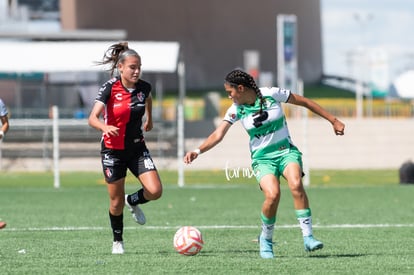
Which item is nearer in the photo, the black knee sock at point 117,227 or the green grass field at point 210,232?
the green grass field at point 210,232

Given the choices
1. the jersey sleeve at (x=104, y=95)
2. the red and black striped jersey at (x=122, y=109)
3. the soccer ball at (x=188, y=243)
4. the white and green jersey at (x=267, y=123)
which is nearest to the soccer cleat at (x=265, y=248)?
the soccer ball at (x=188, y=243)

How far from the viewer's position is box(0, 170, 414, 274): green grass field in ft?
35.3

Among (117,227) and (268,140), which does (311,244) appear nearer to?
(268,140)

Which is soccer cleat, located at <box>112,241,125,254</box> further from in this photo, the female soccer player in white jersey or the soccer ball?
the female soccer player in white jersey

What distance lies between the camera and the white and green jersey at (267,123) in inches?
462

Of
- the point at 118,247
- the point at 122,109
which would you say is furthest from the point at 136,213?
the point at 122,109

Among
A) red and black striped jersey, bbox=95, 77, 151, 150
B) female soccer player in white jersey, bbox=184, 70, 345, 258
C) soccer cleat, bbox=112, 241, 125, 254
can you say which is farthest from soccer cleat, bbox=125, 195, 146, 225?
female soccer player in white jersey, bbox=184, 70, 345, 258

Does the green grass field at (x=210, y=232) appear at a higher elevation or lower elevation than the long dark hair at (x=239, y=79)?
lower

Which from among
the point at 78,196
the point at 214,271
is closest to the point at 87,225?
the point at 214,271

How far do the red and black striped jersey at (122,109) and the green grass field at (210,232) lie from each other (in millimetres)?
1185

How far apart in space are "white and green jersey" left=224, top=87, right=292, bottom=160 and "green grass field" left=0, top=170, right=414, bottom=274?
1072 mm

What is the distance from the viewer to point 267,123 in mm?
11727

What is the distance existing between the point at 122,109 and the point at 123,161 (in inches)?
22.7

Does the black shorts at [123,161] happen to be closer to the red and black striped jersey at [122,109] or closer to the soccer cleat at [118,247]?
the red and black striped jersey at [122,109]
